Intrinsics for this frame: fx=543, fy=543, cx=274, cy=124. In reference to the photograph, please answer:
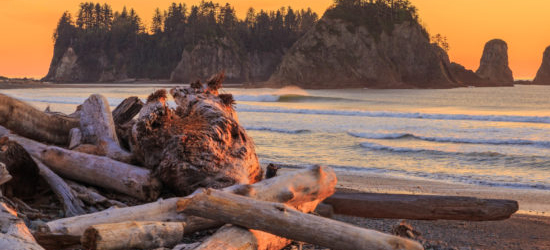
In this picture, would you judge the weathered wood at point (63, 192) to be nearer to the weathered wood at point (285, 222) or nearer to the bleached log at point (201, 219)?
the bleached log at point (201, 219)

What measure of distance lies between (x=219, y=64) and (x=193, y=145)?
373 ft

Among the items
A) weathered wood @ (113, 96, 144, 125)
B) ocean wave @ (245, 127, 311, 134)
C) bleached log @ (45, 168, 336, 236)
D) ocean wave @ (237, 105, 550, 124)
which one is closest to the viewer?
bleached log @ (45, 168, 336, 236)

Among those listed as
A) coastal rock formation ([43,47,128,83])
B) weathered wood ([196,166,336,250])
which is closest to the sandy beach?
weathered wood ([196,166,336,250])

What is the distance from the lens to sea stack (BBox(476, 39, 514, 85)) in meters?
151

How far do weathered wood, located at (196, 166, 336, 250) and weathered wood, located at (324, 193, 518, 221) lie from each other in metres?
0.74

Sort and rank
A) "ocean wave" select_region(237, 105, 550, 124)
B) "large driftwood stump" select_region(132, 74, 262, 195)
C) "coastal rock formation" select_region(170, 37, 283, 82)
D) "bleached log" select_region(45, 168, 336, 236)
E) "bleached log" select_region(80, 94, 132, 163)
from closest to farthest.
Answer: "bleached log" select_region(45, 168, 336, 236) → "large driftwood stump" select_region(132, 74, 262, 195) → "bleached log" select_region(80, 94, 132, 163) → "ocean wave" select_region(237, 105, 550, 124) → "coastal rock formation" select_region(170, 37, 283, 82)

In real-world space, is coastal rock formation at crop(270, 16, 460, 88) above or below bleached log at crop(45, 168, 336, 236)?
above

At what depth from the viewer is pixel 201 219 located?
15.7 ft

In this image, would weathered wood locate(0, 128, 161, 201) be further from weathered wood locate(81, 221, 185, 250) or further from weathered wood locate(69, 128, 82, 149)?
weathered wood locate(81, 221, 185, 250)

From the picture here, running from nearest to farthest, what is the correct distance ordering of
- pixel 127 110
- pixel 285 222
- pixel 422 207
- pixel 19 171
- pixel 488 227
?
1. pixel 285 222
2. pixel 19 171
3. pixel 422 207
4. pixel 488 227
5. pixel 127 110

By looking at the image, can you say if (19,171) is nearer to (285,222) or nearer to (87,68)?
(285,222)

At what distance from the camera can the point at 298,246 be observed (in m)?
5.02

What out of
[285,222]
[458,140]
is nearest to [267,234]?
[285,222]

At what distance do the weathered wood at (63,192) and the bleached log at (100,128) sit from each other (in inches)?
42.0
